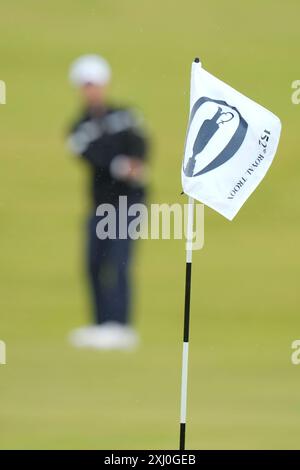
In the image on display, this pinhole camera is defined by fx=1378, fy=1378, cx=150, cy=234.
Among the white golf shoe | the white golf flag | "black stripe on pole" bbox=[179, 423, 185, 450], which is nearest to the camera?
the white golf flag

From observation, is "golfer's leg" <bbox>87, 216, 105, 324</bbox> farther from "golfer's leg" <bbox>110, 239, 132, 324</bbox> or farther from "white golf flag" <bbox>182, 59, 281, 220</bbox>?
"white golf flag" <bbox>182, 59, 281, 220</bbox>

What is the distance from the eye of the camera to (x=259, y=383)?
6277mm

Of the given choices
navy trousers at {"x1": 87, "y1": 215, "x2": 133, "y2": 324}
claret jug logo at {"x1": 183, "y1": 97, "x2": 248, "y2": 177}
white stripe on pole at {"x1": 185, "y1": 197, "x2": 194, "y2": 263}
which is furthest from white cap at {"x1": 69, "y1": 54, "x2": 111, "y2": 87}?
white stripe on pole at {"x1": 185, "y1": 197, "x2": 194, "y2": 263}

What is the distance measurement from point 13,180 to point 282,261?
1271 mm

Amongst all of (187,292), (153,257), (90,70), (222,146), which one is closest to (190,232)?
(187,292)

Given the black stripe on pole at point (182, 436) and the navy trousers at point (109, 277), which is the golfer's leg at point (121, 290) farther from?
the black stripe on pole at point (182, 436)

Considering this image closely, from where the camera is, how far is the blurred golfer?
6.16m

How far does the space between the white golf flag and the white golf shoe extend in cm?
107

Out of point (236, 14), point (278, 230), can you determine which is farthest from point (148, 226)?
point (236, 14)

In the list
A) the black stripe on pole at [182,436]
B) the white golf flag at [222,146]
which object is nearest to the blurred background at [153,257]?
the black stripe on pole at [182,436]

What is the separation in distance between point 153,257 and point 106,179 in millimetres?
414

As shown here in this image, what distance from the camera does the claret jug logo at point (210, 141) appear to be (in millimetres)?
5422
